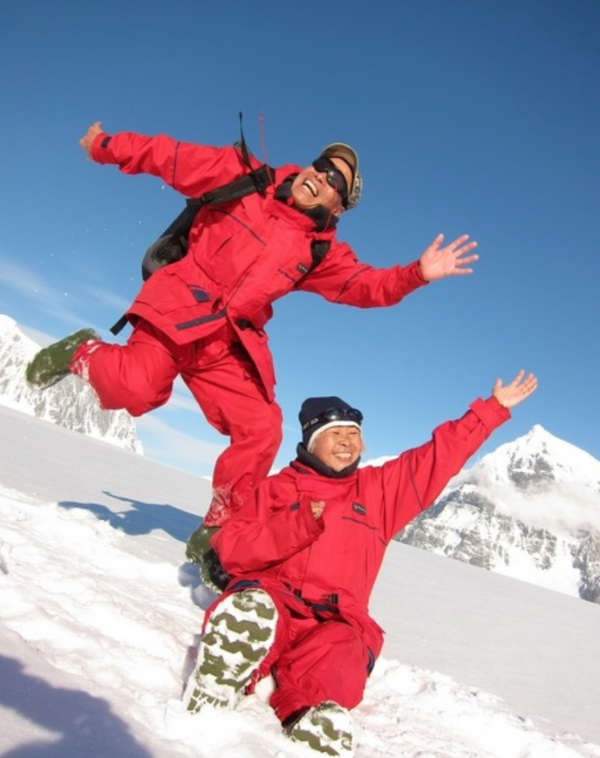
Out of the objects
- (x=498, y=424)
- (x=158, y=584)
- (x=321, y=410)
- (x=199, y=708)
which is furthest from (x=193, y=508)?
(x=199, y=708)

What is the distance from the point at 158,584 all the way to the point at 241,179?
9.13 feet

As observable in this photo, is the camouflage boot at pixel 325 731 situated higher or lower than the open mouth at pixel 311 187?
lower

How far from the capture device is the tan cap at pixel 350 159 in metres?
4.17

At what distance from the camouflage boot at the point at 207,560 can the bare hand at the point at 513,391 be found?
2005 millimetres

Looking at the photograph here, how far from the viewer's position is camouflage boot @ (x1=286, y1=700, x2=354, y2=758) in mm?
1974

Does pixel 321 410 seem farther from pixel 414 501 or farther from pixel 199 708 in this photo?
pixel 199 708

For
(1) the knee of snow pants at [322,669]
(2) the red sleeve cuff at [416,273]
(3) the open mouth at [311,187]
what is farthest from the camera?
(2) the red sleeve cuff at [416,273]

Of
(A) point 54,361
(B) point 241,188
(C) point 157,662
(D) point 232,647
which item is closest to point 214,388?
(A) point 54,361

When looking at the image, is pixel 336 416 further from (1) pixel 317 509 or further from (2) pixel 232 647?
(2) pixel 232 647

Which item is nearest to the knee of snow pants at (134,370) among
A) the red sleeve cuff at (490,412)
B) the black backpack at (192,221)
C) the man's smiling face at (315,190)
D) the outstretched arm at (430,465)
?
the black backpack at (192,221)

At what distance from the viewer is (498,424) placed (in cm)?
337

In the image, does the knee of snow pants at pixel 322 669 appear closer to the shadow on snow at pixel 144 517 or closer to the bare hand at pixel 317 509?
the bare hand at pixel 317 509

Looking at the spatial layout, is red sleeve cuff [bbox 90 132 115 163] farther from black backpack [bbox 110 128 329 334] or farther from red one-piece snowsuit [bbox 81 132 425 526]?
black backpack [bbox 110 128 329 334]

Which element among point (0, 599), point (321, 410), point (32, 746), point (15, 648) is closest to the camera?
point (32, 746)
